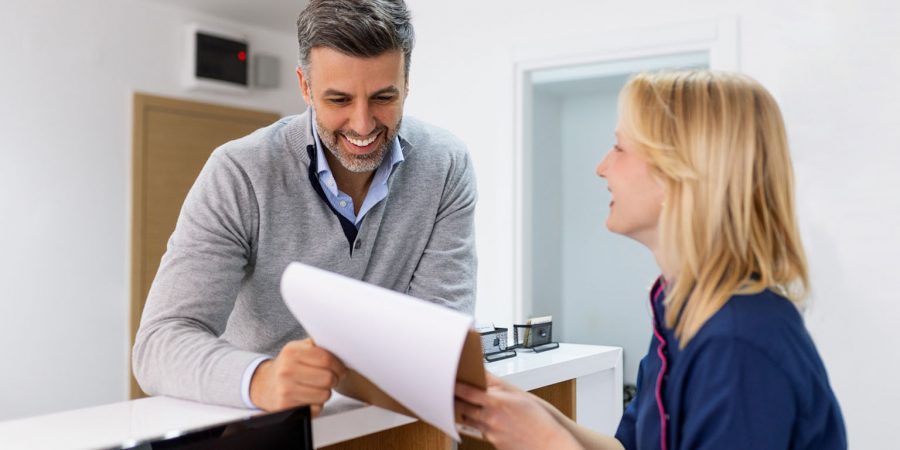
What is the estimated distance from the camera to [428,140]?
5.89ft

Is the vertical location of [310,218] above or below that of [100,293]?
above

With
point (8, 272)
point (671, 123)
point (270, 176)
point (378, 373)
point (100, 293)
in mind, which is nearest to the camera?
point (378, 373)

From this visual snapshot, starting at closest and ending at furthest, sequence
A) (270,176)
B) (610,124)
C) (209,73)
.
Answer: (270,176) → (610,124) → (209,73)

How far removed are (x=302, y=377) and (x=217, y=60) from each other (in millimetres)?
3965

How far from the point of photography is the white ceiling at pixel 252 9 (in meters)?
4.51

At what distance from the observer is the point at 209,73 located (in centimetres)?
466

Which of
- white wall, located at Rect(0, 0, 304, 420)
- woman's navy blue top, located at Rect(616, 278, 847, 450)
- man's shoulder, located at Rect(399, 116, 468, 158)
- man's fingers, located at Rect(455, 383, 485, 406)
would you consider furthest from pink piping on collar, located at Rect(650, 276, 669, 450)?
white wall, located at Rect(0, 0, 304, 420)

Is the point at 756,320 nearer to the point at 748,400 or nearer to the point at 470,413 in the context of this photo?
the point at 748,400

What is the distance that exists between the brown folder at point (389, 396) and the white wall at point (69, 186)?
3.27m

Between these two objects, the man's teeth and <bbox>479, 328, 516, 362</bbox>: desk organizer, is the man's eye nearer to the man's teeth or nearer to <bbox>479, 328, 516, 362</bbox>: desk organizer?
the man's teeth

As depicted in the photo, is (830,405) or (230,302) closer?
(830,405)

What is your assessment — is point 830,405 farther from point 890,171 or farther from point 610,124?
point 610,124

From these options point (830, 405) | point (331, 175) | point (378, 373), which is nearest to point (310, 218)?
point (331, 175)

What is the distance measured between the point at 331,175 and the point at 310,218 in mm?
93
